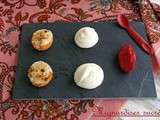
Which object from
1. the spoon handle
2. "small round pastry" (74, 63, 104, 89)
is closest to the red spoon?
the spoon handle

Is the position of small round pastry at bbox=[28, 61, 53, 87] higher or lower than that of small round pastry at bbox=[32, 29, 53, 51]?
lower

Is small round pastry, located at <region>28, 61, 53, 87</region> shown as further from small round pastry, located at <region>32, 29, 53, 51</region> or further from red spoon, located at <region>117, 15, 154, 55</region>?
red spoon, located at <region>117, 15, 154, 55</region>

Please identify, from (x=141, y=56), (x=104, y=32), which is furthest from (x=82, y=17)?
(x=141, y=56)

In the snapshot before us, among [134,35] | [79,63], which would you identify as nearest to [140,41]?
[134,35]

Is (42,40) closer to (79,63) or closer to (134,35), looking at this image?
(79,63)

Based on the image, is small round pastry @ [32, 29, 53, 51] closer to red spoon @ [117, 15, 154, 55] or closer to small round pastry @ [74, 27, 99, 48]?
small round pastry @ [74, 27, 99, 48]
